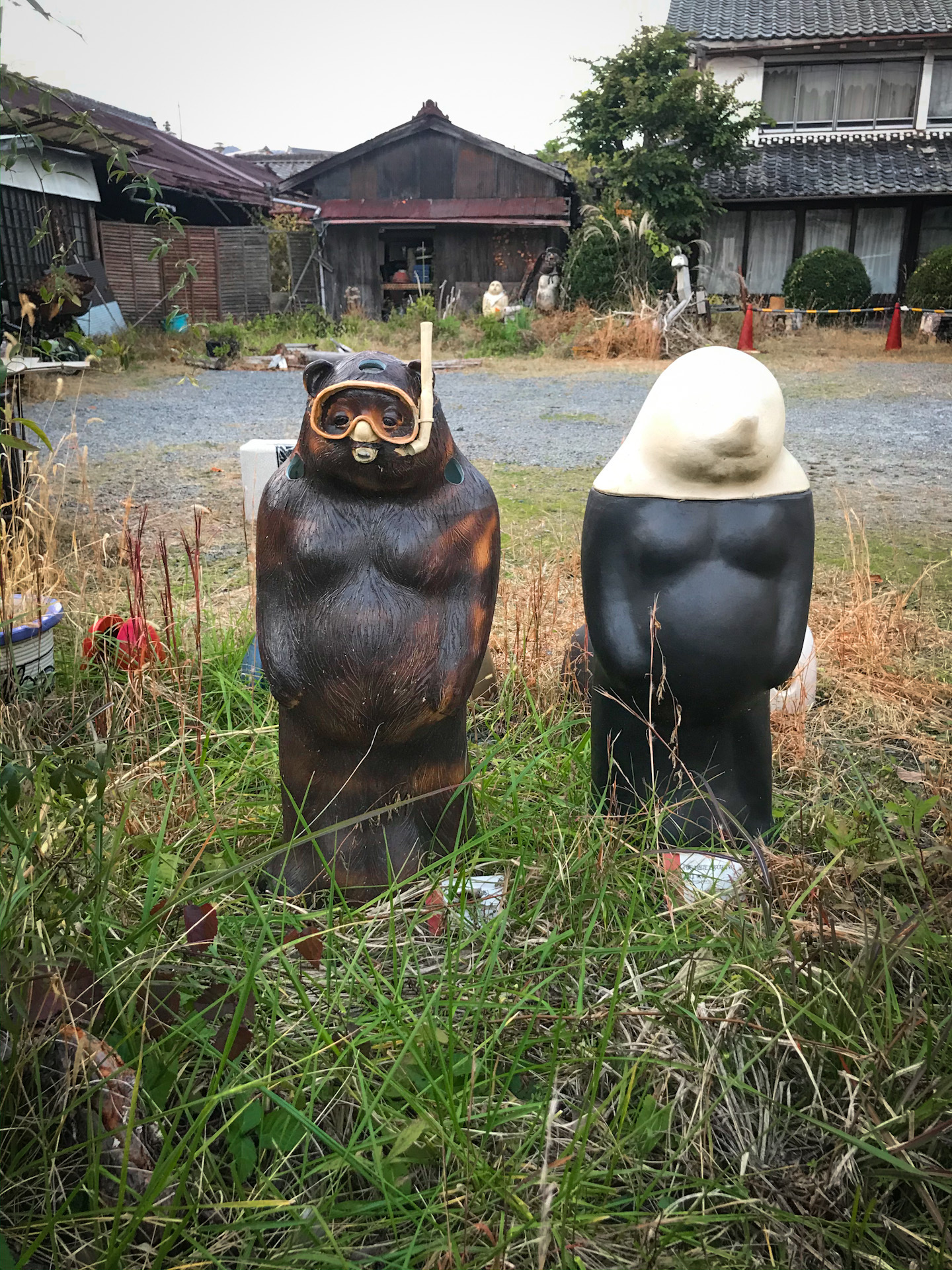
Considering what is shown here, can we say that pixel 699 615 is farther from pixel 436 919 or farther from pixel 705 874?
pixel 436 919

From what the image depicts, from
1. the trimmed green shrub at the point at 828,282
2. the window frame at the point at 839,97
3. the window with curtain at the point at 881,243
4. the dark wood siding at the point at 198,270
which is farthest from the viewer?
→ the window with curtain at the point at 881,243

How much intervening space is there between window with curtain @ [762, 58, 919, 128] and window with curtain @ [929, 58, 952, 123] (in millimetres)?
17

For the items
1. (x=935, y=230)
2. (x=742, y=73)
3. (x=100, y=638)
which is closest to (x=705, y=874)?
(x=100, y=638)

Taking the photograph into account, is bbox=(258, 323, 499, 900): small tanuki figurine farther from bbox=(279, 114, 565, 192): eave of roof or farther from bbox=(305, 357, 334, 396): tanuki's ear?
bbox=(279, 114, 565, 192): eave of roof

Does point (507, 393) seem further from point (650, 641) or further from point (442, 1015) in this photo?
point (442, 1015)

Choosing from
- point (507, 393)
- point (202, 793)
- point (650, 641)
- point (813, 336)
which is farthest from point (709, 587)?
point (813, 336)

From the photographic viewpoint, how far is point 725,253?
18.3 metres

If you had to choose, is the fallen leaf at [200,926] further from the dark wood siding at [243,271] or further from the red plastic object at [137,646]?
the dark wood siding at [243,271]

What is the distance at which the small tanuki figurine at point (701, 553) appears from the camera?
86.5 inches

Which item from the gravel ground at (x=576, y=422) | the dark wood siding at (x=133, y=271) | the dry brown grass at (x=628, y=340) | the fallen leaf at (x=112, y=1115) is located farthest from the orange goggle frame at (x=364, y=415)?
the dark wood siding at (x=133, y=271)

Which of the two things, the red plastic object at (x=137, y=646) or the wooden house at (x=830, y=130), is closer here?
the red plastic object at (x=137, y=646)

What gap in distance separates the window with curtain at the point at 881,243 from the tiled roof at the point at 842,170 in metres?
0.78

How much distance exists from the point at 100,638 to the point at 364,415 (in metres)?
1.55

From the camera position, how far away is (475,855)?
2002mm
